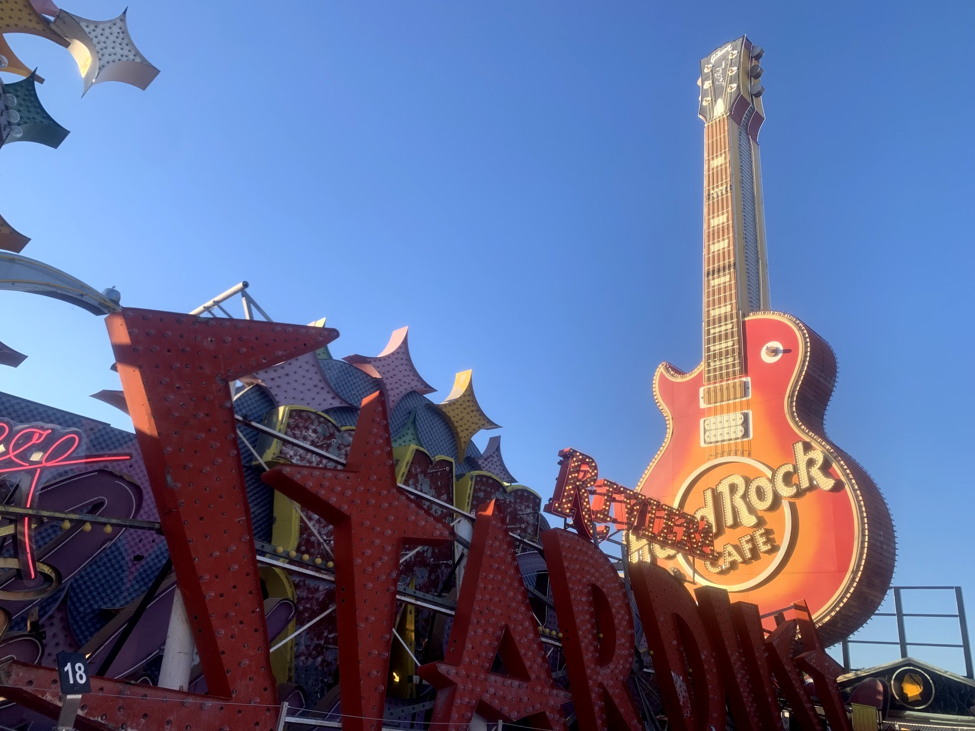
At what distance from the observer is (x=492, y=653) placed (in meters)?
10.3

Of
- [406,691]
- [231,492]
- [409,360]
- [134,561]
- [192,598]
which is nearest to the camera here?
[192,598]

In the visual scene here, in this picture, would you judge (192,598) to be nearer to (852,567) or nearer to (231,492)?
(231,492)

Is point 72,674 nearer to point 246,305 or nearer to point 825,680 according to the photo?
point 246,305

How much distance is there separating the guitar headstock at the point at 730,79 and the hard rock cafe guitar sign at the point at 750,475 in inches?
121

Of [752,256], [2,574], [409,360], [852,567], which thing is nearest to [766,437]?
[852,567]

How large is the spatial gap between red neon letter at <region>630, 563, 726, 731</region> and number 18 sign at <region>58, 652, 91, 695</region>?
958 cm

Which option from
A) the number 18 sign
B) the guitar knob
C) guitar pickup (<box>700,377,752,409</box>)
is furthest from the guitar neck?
the number 18 sign

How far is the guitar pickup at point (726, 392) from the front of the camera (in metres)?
22.0

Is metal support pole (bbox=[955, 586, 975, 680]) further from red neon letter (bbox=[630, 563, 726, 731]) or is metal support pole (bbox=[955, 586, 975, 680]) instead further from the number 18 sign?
the number 18 sign

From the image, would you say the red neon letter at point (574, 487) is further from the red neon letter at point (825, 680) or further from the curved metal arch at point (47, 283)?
the curved metal arch at point (47, 283)

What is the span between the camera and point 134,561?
35.6 feet

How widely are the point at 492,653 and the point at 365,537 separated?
247 centimetres

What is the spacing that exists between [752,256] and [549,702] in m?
17.8

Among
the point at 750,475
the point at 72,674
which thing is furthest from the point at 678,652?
the point at 72,674
